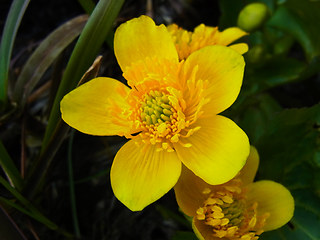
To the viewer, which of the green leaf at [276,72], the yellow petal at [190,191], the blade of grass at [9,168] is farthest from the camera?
the green leaf at [276,72]

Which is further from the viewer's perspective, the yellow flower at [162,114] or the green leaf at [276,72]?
the green leaf at [276,72]

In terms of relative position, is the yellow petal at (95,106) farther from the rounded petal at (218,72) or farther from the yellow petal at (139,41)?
the rounded petal at (218,72)

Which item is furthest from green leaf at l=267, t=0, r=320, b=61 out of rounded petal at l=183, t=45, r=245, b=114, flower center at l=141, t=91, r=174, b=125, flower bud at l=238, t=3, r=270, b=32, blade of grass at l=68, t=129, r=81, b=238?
blade of grass at l=68, t=129, r=81, b=238

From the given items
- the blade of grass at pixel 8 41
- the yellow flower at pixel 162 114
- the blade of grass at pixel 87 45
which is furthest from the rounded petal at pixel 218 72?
the blade of grass at pixel 8 41

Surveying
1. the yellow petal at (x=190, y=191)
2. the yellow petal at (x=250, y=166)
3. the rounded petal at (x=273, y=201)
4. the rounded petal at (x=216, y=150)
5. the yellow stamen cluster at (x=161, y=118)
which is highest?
the yellow stamen cluster at (x=161, y=118)

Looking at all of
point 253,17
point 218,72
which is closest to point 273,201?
point 218,72

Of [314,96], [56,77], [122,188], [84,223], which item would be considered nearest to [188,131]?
[122,188]

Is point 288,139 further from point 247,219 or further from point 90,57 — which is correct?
point 90,57

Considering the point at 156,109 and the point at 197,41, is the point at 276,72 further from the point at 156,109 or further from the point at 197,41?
the point at 156,109
